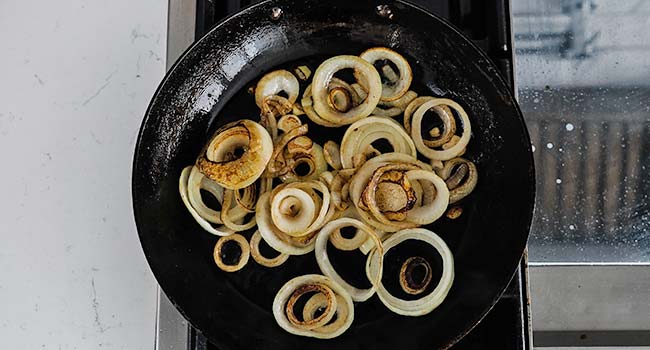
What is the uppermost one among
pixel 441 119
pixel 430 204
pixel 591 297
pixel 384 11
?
pixel 384 11

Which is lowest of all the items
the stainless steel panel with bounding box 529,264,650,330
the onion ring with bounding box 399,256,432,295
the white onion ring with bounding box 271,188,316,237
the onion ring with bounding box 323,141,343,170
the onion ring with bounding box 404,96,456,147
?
the stainless steel panel with bounding box 529,264,650,330

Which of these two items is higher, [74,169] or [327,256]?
[74,169]

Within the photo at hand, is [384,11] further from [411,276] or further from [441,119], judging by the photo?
[411,276]

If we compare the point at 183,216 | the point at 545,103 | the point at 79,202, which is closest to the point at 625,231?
the point at 545,103

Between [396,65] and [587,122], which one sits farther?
[587,122]

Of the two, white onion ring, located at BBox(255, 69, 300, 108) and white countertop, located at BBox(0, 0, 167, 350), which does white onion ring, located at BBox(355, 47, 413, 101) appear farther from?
white countertop, located at BBox(0, 0, 167, 350)

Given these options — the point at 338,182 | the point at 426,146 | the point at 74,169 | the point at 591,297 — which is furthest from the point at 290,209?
the point at 591,297

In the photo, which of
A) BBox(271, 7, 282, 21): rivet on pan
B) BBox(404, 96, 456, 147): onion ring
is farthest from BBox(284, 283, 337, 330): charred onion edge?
BBox(271, 7, 282, 21): rivet on pan
